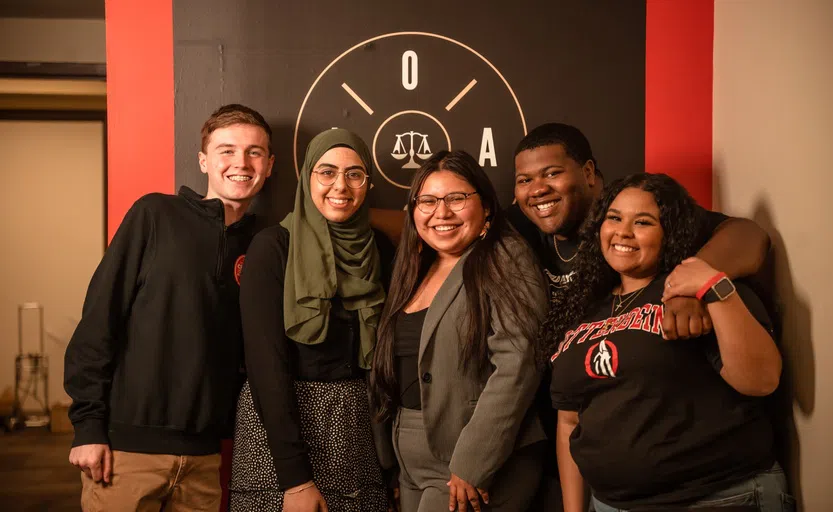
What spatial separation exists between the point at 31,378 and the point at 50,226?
61.6 inches

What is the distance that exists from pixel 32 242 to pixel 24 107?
1.42 metres

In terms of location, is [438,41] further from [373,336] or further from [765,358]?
[765,358]

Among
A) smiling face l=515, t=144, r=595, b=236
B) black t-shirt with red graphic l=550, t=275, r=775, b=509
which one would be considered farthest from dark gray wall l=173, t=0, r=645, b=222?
black t-shirt with red graphic l=550, t=275, r=775, b=509

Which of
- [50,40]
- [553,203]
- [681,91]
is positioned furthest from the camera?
[50,40]

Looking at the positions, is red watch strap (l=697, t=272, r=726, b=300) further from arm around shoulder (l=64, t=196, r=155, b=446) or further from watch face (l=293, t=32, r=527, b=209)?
arm around shoulder (l=64, t=196, r=155, b=446)

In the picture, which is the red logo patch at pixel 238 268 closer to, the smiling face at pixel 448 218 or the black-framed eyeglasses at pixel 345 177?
the black-framed eyeglasses at pixel 345 177

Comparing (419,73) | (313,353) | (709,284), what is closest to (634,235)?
(709,284)

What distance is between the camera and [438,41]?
2.82m

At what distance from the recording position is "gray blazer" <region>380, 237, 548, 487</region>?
1.90m

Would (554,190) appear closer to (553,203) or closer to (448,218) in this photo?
(553,203)

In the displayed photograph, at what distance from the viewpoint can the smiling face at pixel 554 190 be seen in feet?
7.70

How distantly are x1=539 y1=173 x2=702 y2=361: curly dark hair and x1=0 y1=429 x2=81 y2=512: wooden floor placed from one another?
4.02 metres

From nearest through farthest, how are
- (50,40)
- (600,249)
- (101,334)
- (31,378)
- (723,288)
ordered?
(723,288) < (600,249) < (101,334) < (50,40) < (31,378)

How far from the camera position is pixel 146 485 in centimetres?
215
